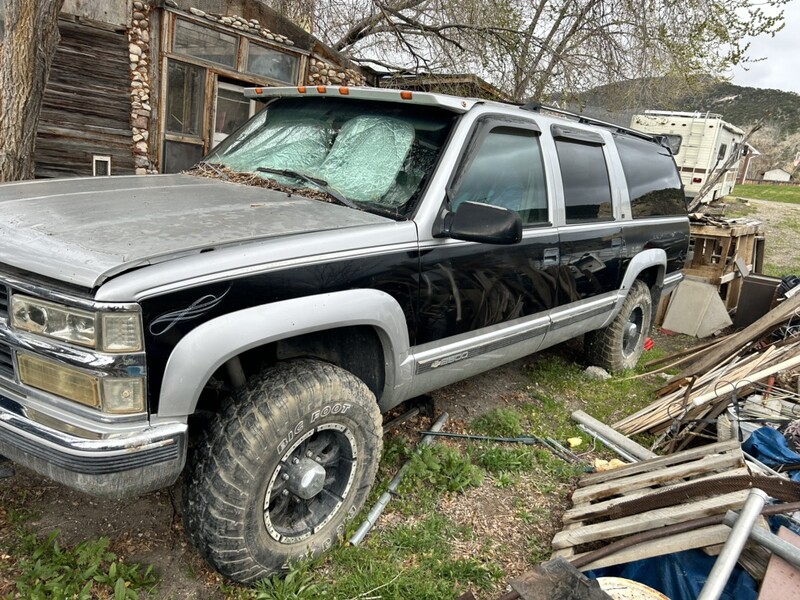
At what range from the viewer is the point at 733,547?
2.17 m

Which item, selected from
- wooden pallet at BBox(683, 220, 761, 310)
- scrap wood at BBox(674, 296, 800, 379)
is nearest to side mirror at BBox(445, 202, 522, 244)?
scrap wood at BBox(674, 296, 800, 379)

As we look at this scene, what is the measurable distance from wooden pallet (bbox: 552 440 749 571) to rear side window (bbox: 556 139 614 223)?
163 centimetres

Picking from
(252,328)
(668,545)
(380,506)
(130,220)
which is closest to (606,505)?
(668,545)

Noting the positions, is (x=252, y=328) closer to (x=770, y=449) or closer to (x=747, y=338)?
(x=770, y=449)

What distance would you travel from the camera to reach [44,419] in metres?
1.91

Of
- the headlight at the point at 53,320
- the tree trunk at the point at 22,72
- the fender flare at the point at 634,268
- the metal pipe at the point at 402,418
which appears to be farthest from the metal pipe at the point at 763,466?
the tree trunk at the point at 22,72

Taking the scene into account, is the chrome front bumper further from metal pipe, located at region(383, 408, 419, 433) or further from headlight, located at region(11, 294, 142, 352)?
metal pipe, located at region(383, 408, 419, 433)

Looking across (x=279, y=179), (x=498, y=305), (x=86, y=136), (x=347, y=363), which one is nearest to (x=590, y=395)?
(x=498, y=305)

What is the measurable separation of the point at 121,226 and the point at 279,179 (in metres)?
1.12

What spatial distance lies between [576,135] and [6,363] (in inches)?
140

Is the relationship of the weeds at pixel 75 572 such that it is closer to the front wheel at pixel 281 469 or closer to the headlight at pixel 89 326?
the front wheel at pixel 281 469

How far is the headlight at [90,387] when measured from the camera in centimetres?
182

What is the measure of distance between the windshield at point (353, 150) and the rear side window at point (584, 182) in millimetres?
1157

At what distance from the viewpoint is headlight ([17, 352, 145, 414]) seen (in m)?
1.82
